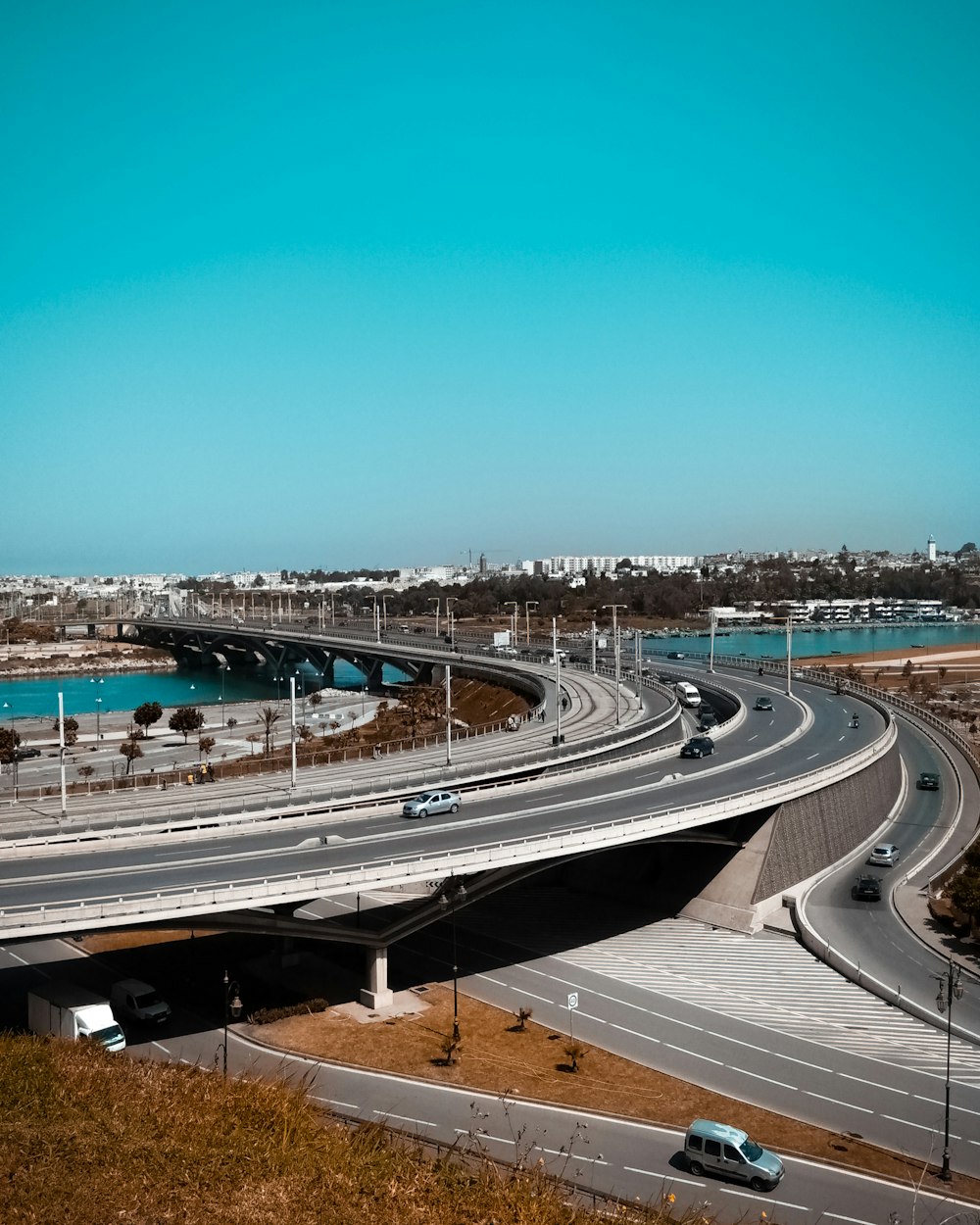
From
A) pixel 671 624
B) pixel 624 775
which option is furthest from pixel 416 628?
pixel 624 775

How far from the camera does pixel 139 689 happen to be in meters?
105

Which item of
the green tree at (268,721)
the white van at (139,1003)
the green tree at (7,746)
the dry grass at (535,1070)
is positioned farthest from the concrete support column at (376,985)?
the green tree at (7,746)

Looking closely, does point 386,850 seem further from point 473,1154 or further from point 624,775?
point 624,775

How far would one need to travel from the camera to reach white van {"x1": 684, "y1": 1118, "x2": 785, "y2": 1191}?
16.1 m

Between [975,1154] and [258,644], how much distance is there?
98552mm

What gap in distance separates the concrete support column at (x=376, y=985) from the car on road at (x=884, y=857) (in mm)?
18607

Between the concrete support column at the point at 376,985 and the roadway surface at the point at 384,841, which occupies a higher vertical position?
the roadway surface at the point at 384,841

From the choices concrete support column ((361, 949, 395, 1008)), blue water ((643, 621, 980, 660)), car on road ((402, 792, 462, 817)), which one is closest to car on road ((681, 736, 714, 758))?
car on road ((402, 792, 462, 817))

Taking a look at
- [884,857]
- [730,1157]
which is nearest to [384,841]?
[730,1157]

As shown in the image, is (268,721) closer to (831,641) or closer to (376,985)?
(376,985)

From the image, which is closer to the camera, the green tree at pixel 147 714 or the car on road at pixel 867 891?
the car on road at pixel 867 891

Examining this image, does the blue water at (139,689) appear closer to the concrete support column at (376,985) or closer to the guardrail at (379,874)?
the concrete support column at (376,985)

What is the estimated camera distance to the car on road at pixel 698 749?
37750 mm

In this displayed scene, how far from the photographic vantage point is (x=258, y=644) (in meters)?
111
